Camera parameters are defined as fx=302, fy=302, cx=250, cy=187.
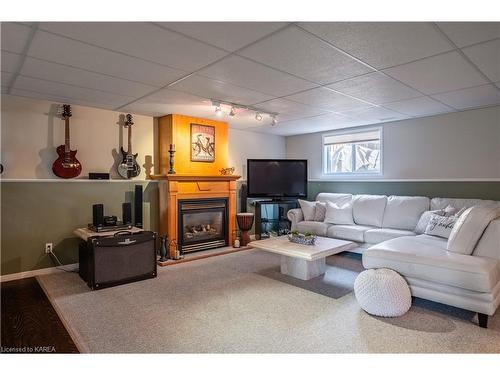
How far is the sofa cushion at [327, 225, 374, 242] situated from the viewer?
4307mm

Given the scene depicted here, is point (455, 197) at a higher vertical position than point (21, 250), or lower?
higher

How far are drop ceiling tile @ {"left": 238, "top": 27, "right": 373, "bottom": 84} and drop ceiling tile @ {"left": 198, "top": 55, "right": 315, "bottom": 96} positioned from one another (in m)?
0.12

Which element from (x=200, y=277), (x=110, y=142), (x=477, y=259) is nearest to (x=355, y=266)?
(x=477, y=259)

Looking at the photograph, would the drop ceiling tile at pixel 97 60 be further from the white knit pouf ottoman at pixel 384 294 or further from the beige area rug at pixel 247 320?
Answer: the white knit pouf ottoman at pixel 384 294

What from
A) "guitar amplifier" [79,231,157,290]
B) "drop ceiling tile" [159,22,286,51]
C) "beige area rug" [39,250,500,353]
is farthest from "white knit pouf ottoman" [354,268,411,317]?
"guitar amplifier" [79,231,157,290]

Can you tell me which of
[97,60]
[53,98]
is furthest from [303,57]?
[53,98]

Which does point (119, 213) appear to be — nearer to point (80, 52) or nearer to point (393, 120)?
point (80, 52)

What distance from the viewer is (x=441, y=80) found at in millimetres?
2986

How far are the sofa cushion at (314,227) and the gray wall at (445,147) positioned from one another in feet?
4.84

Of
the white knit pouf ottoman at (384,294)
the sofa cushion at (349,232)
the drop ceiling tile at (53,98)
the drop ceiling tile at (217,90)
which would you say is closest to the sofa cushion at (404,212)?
the sofa cushion at (349,232)

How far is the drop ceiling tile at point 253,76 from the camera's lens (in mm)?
2566

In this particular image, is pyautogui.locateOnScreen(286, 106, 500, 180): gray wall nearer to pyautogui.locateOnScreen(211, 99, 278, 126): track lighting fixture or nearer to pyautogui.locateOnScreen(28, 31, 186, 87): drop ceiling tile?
pyautogui.locateOnScreen(211, 99, 278, 126): track lighting fixture
